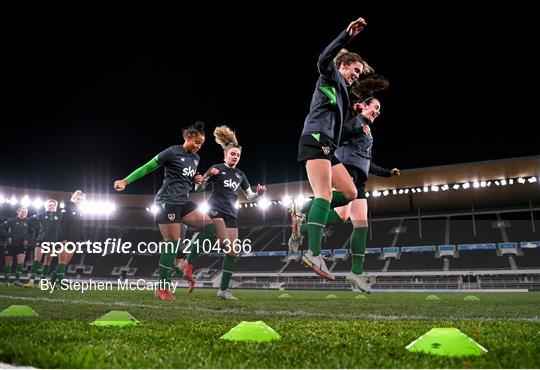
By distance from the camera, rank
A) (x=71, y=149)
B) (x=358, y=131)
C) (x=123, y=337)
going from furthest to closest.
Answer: (x=71, y=149), (x=358, y=131), (x=123, y=337)

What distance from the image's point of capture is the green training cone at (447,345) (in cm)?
188

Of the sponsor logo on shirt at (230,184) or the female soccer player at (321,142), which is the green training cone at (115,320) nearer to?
the female soccer player at (321,142)

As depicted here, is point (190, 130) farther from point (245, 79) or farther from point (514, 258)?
point (514, 258)

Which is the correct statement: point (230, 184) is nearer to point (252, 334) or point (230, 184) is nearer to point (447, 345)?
point (252, 334)

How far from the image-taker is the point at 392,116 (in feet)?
90.9

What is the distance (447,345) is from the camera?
1899 millimetres

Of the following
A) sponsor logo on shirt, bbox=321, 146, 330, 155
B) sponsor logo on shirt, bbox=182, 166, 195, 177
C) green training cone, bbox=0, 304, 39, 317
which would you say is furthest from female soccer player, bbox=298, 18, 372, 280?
sponsor logo on shirt, bbox=182, 166, 195, 177

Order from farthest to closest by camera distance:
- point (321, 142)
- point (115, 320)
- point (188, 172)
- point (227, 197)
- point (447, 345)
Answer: point (227, 197)
point (188, 172)
point (321, 142)
point (115, 320)
point (447, 345)

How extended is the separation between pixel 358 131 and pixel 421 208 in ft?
105

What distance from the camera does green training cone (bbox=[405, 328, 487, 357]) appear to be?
6.15 ft

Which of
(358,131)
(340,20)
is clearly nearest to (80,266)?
(340,20)

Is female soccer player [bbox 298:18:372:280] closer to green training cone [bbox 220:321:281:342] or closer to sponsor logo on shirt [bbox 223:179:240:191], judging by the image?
green training cone [bbox 220:321:281:342]

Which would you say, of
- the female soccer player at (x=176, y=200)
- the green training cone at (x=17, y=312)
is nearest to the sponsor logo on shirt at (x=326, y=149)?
the green training cone at (x=17, y=312)

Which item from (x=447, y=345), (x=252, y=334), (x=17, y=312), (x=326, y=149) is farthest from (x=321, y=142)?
(x=17, y=312)
